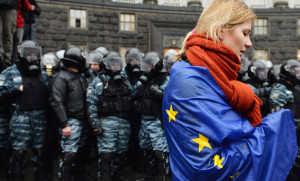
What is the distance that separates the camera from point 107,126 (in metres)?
4.81

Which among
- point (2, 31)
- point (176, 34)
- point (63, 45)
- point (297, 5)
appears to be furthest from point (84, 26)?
point (297, 5)

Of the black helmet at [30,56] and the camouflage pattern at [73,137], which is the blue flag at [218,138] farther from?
the black helmet at [30,56]

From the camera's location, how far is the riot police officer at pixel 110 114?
15.5ft

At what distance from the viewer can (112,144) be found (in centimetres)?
476

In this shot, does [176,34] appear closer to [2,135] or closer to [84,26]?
[84,26]

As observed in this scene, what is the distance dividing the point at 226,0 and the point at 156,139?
375 centimetres

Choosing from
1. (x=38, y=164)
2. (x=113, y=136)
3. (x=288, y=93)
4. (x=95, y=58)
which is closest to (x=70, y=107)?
(x=113, y=136)

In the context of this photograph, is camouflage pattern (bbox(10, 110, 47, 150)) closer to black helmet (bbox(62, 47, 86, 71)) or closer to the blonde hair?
black helmet (bbox(62, 47, 86, 71))

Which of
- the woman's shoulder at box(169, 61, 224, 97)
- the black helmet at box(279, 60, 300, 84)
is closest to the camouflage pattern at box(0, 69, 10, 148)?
the woman's shoulder at box(169, 61, 224, 97)

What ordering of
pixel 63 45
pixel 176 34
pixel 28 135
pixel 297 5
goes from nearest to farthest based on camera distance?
1. pixel 28 135
2. pixel 63 45
3. pixel 176 34
4. pixel 297 5

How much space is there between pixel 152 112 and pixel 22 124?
7.00 ft

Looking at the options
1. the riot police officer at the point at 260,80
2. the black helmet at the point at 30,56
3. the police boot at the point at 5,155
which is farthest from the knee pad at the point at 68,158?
the riot police officer at the point at 260,80

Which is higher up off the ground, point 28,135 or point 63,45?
point 63,45

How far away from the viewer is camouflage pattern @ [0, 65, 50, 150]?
15.0 feet
